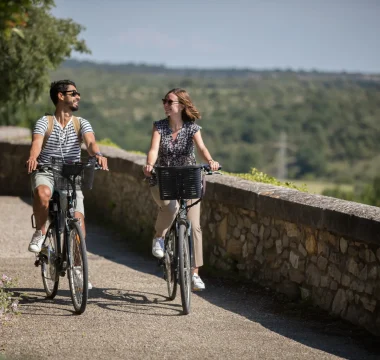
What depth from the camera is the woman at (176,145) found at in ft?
23.5

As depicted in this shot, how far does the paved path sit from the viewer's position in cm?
563

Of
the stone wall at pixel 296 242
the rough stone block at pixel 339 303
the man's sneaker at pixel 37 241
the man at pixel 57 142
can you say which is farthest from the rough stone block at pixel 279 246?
the man's sneaker at pixel 37 241

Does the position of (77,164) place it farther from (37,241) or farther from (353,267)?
(353,267)

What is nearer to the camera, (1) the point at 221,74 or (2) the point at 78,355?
(2) the point at 78,355

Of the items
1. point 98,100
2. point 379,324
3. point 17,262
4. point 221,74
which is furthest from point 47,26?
point 221,74

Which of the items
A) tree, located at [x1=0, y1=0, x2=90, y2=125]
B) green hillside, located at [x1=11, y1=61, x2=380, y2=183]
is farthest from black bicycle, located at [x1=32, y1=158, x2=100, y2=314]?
green hillside, located at [x1=11, y1=61, x2=380, y2=183]

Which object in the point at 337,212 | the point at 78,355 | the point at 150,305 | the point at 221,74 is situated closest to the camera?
the point at 78,355

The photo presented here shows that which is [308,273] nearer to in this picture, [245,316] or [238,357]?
[245,316]

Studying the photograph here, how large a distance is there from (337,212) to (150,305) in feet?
5.66

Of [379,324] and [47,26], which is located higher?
[47,26]

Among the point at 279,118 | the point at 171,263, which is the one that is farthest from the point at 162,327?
the point at 279,118

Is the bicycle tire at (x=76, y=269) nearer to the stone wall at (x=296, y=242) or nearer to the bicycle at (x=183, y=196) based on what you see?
the bicycle at (x=183, y=196)

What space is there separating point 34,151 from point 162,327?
1688 millimetres

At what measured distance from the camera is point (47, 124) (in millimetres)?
6941
